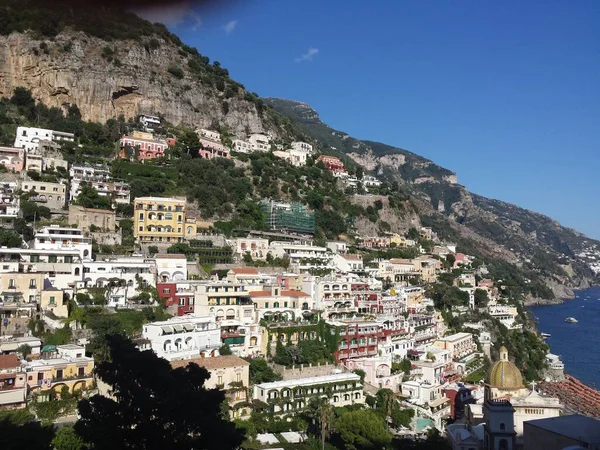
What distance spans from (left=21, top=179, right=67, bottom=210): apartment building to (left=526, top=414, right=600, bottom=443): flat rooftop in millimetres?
24861

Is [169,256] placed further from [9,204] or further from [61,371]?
[61,371]

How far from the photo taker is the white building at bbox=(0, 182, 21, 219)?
1085 inches

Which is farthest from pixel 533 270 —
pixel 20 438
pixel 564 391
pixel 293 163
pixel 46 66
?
pixel 20 438

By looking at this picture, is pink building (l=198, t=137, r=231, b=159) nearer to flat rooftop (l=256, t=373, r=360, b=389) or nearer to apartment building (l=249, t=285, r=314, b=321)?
apartment building (l=249, t=285, r=314, b=321)

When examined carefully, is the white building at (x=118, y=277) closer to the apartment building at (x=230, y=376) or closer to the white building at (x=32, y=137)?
the apartment building at (x=230, y=376)

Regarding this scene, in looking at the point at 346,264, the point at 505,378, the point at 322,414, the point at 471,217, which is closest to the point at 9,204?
the point at 346,264

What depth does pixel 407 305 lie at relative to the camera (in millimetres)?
32094

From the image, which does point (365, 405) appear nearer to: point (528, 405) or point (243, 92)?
point (528, 405)

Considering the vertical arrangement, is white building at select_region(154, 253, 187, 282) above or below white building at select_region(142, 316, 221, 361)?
above

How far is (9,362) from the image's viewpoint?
15664 mm

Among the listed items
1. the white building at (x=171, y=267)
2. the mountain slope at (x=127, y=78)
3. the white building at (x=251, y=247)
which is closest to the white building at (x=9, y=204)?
the white building at (x=171, y=267)

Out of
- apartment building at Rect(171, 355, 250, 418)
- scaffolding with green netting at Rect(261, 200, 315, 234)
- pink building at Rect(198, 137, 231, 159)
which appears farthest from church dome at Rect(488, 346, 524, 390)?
pink building at Rect(198, 137, 231, 159)

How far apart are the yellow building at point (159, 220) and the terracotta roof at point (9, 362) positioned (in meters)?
13.2

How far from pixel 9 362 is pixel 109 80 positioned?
34554 millimetres
